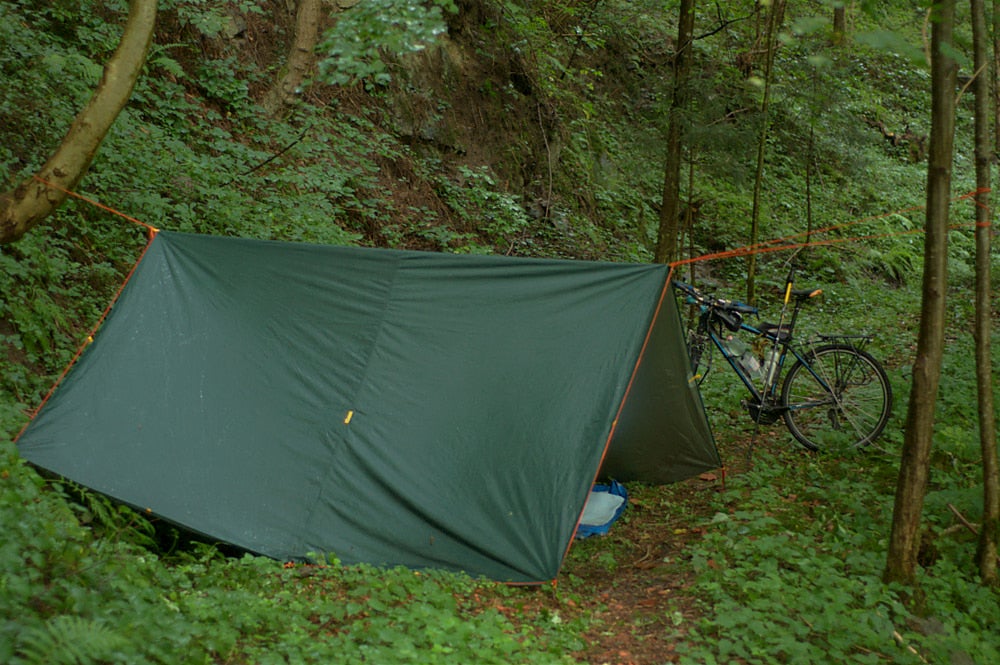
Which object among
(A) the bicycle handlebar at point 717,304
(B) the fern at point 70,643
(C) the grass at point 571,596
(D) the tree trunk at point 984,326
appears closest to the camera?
(B) the fern at point 70,643

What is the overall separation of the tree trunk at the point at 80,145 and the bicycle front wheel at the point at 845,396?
4.14 metres

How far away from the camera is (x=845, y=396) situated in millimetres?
4984

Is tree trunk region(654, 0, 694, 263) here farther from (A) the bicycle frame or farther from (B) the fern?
(B) the fern

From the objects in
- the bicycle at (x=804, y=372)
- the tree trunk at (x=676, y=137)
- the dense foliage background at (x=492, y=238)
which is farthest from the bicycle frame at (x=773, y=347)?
the tree trunk at (x=676, y=137)

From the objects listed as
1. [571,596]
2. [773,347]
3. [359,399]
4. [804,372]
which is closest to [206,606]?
[359,399]

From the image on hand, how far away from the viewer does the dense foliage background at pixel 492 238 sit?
2.75m

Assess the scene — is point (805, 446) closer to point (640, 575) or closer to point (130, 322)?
point (640, 575)

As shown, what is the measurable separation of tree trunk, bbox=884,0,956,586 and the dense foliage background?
255mm

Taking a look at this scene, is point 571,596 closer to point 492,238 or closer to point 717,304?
point 717,304

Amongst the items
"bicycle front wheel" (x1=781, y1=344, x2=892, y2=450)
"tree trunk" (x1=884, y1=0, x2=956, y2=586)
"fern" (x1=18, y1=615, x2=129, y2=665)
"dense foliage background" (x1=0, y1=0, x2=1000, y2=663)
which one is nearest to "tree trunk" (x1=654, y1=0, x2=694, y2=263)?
"dense foliage background" (x1=0, y1=0, x2=1000, y2=663)

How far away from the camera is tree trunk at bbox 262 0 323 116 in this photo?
7.32 m

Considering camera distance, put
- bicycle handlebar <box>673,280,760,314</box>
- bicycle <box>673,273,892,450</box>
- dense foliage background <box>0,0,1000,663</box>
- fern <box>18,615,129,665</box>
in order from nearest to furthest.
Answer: fern <box>18,615,129,665</box>
dense foliage background <box>0,0,1000,663</box>
bicycle handlebar <box>673,280,760,314</box>
bicycle <box>673,273,892,450</box>

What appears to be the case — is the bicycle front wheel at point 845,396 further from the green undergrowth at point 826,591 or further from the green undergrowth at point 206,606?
the green undergrowth at point 206,606

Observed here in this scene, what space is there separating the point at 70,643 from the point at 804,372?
14.7ft
